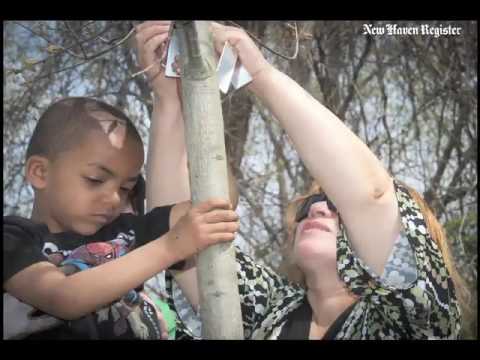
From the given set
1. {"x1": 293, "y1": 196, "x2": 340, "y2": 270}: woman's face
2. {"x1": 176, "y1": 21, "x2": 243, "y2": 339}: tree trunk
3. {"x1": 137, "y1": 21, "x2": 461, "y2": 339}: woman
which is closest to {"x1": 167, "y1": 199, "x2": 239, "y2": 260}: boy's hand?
{"x1": 176, "y1": 21, "x2": 243, "y2": 339}: tree trunk

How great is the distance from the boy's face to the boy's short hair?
19mm

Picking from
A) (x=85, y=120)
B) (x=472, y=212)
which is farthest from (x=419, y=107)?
(x=85, y=120)

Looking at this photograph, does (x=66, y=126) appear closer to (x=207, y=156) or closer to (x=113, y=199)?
(x=113, y=199)

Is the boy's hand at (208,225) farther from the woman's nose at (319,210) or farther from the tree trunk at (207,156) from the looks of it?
the woman's nose at (319,210)

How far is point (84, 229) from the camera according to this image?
1530 mm

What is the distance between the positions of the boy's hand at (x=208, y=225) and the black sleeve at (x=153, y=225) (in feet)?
0.82

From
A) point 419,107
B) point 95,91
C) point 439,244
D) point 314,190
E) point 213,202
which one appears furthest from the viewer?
point 419,107

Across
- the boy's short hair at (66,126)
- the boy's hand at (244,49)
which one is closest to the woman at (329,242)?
the boy's hand at (244,49)

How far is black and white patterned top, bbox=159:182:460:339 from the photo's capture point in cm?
138

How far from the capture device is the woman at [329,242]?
1.37 meters

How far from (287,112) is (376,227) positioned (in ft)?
0.93

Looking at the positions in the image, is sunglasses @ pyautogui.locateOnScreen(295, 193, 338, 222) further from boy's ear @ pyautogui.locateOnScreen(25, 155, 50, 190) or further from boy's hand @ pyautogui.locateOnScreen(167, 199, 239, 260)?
boy's ear @ pyautogui.locateOnScreen(25, 155, 50, 190)

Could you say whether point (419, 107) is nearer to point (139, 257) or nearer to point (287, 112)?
point (287, 112)

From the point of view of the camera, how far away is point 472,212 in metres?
2.23
